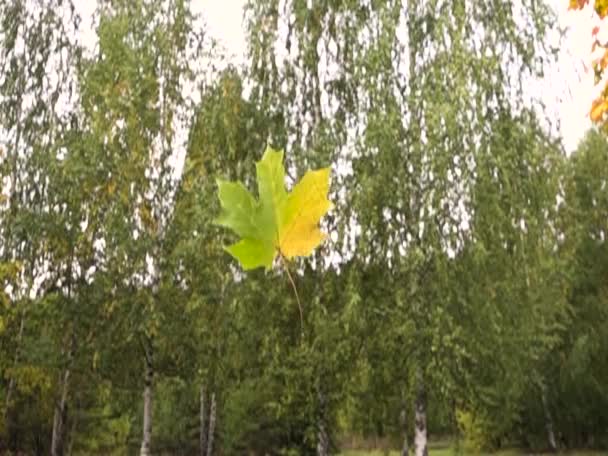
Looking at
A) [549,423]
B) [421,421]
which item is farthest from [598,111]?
[549,423]

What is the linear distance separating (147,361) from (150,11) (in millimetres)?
6056

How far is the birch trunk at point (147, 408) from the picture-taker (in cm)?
1216

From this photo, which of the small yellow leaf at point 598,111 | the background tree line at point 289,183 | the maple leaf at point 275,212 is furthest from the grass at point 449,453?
the maple leaf at point 275,212

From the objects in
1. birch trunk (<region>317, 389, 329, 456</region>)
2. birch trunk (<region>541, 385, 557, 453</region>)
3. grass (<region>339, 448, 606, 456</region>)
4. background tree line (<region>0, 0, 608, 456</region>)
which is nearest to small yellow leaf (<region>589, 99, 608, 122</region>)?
background tree line (<region>0, 0, 608, 456</region>)

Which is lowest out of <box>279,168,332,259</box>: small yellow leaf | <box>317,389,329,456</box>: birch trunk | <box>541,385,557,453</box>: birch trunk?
<box>279,168,332,259</box>: small yellow leaf

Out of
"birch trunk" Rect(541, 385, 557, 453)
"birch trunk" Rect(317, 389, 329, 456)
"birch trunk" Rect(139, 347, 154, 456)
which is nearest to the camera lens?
"birch trunk" Rect(317, 389, 329, 456)

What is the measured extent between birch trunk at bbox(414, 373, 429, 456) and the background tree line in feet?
0.13

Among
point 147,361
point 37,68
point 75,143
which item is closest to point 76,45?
point 37,68

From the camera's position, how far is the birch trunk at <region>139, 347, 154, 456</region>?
39.9 feet

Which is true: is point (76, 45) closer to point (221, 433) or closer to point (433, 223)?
point (433, 223)

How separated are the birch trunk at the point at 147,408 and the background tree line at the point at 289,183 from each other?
1.7 inches

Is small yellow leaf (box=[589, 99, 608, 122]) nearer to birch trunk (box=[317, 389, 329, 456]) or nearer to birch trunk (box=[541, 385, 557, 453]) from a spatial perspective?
birch trunk (box=[317, 389, 329, 456])

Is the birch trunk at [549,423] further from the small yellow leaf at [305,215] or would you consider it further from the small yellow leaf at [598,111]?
the small yellow leaf at [305,215]

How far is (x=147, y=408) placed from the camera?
12.6 metres
